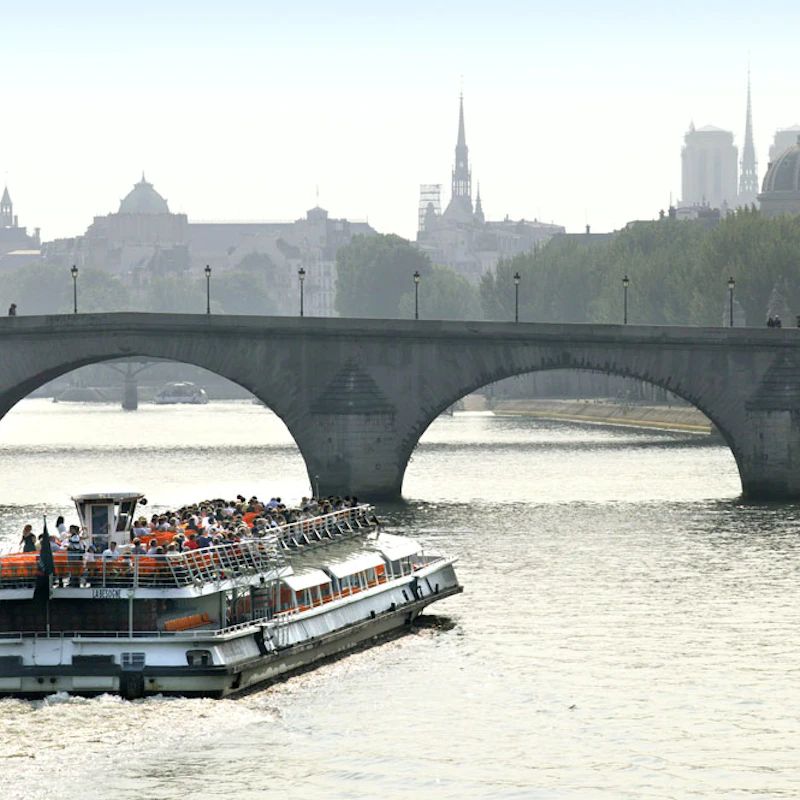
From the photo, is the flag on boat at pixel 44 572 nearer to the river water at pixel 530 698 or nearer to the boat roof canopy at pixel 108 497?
the river water at pixel 530 698

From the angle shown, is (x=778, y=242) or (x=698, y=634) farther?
(x=778, y=242)

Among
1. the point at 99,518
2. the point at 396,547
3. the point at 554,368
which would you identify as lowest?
the point at 396,547

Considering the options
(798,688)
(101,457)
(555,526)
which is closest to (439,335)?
(555,526)

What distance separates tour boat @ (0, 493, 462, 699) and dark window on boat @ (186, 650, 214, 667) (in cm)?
2

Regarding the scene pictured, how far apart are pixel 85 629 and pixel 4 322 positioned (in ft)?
174

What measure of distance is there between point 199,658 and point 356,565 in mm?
10344

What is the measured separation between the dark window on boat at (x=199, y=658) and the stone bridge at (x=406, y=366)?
4812 centimetres

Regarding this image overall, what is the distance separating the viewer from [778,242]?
170375 mm

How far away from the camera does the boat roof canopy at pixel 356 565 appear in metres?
63.1

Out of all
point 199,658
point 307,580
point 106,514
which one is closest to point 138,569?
point 199,658

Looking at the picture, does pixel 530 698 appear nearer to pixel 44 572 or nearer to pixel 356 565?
pixel 356 565

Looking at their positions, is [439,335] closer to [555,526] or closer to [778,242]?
[555,526]

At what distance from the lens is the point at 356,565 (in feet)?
211

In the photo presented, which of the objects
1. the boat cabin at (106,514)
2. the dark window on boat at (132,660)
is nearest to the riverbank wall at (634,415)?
the boat cabin at (106,514)
